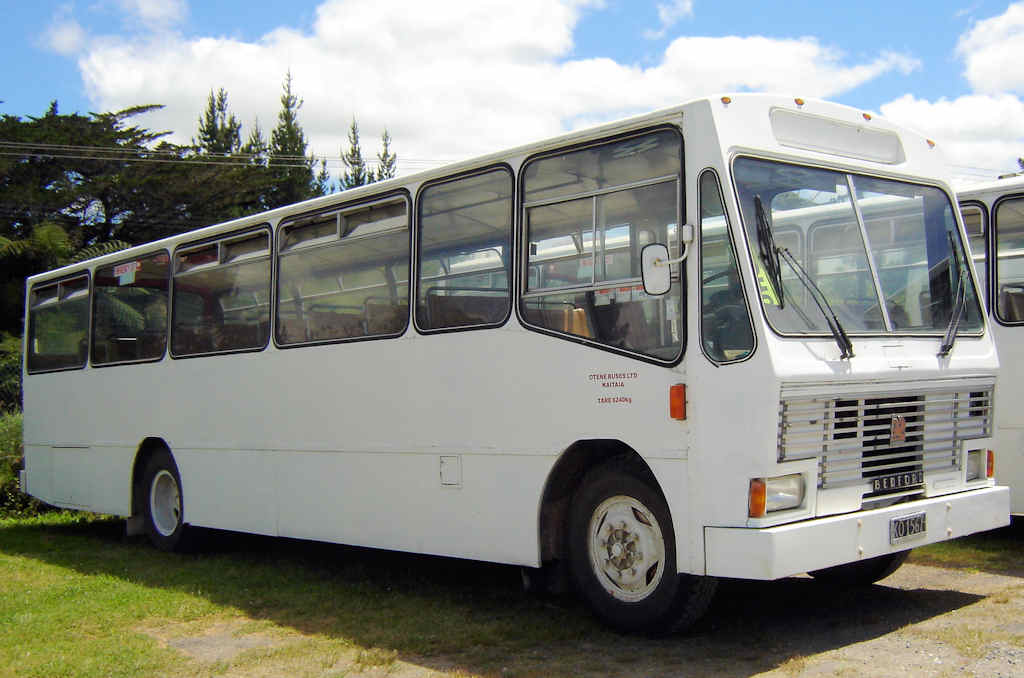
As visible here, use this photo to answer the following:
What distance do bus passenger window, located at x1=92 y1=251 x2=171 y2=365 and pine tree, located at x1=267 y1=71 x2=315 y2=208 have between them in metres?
39.0

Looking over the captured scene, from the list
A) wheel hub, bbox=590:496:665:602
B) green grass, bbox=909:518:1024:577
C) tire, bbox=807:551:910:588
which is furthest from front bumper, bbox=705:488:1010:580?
green grass, bbox=909:518:1024:577

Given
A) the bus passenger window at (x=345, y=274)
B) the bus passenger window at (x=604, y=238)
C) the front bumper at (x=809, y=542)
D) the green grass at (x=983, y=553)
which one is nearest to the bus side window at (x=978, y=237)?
the green grass at (x=983, y=553)

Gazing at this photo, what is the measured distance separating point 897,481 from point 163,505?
7.67m

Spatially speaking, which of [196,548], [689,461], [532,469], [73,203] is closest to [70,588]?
[196,548]

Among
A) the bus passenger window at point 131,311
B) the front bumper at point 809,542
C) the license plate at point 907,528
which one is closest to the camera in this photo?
the front bumper at point 809,542

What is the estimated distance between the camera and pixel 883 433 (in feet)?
21.6

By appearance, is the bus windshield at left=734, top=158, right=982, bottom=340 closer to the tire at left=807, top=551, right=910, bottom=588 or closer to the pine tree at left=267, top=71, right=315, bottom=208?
the tire at left=807, top=551, right=910, bottom=588

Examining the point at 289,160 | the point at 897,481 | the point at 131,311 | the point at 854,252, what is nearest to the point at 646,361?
the point at 854,252

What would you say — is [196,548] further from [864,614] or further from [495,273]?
[864,614]

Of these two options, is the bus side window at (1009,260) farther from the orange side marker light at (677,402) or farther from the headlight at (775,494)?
the orange side marker light at (677,402)

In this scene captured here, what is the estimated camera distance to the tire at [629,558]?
6.35 m

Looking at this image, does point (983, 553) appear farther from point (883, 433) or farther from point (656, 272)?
point (656, 272)

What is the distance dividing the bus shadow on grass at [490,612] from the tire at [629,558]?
19 centimetres

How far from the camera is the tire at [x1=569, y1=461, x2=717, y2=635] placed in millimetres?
6348
